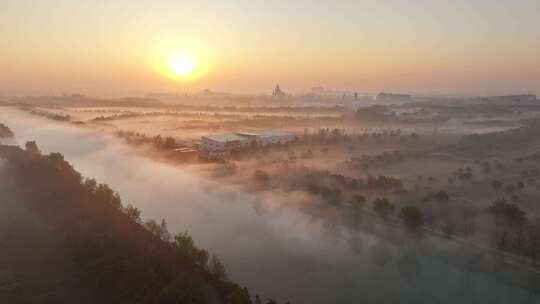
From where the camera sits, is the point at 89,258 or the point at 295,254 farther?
the point at 295,254

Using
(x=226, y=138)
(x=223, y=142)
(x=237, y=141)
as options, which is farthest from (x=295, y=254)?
(x=226, y=138)

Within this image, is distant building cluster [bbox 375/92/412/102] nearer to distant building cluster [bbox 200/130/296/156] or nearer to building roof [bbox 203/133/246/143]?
distant building cluster [bbox 200/130/296/156]

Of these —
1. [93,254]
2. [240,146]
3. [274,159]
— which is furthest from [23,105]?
[93,254]

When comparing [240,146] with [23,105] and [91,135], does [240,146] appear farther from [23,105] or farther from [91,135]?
[23,105]

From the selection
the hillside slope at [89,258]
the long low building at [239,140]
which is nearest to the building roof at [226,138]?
the long low building at [239,140]

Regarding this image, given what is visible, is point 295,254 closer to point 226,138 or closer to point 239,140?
point 239,140

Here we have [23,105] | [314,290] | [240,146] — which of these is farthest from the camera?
[23,105]
